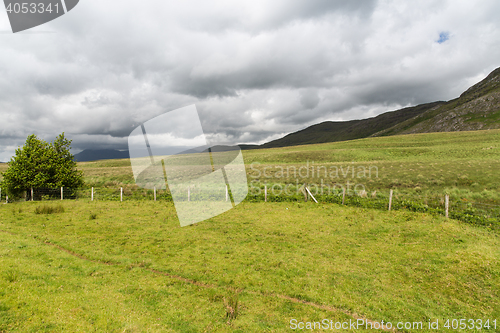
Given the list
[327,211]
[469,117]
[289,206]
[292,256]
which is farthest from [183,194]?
[469,117]

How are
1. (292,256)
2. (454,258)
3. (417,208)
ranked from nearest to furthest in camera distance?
(454,258)
(292,256)
(417,208)

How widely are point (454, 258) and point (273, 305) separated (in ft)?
27.1

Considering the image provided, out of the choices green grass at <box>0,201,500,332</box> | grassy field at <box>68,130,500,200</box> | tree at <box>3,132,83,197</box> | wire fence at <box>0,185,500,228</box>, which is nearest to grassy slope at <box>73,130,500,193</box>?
grassy field at <box>68,130,500,200</box>

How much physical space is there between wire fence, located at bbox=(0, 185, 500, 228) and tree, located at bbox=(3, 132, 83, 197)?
980 mm

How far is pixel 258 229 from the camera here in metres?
14.8

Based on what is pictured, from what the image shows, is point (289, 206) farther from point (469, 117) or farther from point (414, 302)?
point (469, 117)

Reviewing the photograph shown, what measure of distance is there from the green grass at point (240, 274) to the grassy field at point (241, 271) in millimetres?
43

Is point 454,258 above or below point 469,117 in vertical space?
below

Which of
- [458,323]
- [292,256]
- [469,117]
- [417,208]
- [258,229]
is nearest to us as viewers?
[458,323]

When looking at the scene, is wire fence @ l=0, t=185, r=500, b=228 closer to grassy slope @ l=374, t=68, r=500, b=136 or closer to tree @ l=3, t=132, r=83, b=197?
tree @ l=3, t=132, r=83, b=197

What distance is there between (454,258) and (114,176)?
54109 millimetres

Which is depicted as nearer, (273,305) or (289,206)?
(273,305)

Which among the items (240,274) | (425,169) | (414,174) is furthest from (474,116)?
(240,274)

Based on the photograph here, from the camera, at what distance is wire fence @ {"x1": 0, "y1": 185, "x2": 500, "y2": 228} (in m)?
15.1
